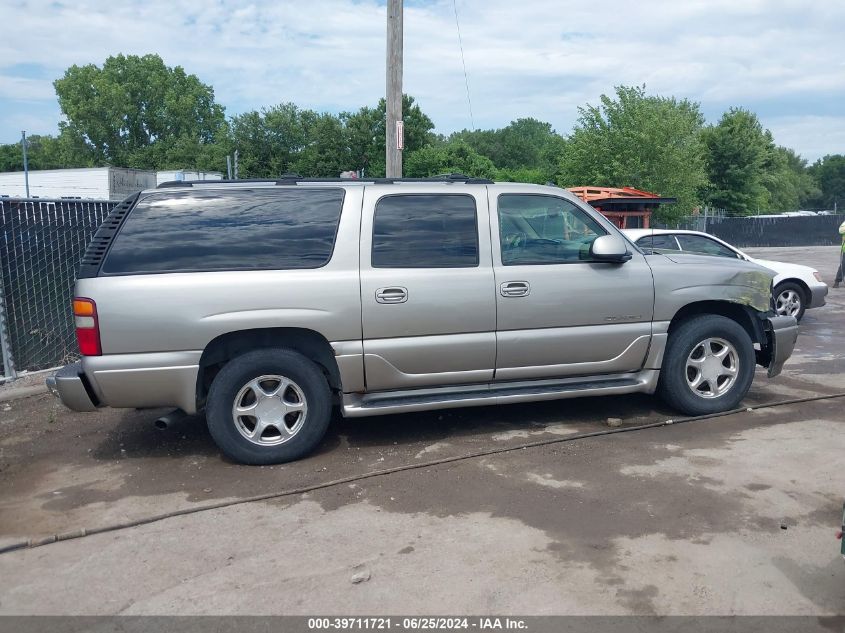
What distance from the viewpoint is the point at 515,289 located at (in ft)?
18.2

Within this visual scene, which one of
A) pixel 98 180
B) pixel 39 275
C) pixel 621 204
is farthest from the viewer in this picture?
pixel 98 180

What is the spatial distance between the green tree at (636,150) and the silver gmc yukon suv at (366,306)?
15.6m

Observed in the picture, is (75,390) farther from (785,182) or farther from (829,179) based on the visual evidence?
(829,179)

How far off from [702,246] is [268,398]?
7.55 metres

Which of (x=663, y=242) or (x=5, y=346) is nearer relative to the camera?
(x=5, y=346)

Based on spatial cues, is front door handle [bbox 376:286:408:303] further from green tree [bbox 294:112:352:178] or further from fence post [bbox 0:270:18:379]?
green tree [bbox 294:112:352:178]

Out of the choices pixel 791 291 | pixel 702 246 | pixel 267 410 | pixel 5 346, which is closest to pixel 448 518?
pixel 267 410

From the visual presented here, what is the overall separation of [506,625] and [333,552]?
1.09m

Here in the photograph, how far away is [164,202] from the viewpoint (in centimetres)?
519

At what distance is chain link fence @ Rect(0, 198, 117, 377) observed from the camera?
24.9 ft

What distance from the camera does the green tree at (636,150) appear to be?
20.8m

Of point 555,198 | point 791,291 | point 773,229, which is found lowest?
point 791,291

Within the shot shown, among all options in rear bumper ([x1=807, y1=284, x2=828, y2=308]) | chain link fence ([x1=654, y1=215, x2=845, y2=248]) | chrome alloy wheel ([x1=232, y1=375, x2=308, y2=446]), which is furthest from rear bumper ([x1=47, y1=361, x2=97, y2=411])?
chain link fence ([x1=654, y1=215, x2=845, y2=248])

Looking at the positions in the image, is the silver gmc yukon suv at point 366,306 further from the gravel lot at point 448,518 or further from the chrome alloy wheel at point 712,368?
the gravel lot at point 448,518
